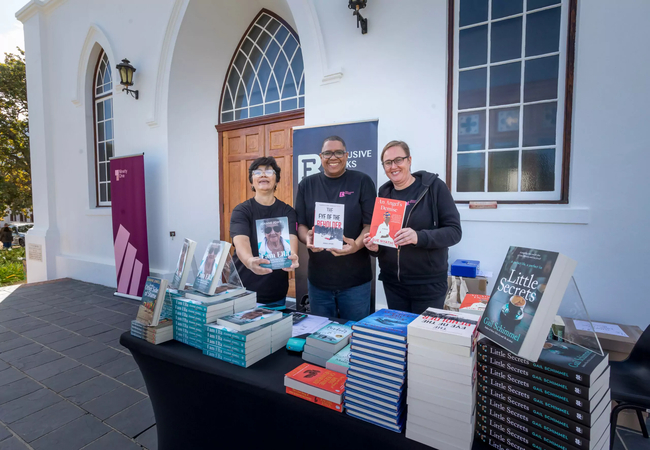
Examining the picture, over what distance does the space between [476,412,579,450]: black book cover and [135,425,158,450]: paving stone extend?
2.02m

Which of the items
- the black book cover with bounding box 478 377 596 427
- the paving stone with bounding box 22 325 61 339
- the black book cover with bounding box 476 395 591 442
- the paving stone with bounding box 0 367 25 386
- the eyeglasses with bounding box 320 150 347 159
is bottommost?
the paving stone with bounding box 22 325 61 339

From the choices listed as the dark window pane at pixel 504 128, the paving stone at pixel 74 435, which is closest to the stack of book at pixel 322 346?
the paving stone at pixel 74 435

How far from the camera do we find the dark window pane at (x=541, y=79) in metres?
2.77

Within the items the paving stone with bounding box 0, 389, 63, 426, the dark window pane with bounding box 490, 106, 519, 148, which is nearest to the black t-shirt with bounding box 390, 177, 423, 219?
the dark window pane with bounding box 490, 106, 519, 148

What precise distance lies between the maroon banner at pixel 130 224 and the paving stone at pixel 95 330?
1167 mm

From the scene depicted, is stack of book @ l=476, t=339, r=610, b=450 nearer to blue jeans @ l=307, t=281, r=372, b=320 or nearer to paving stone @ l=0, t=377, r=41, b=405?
blue jeans @ l=307, t=281, r=372, b=320

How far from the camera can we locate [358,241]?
198cm

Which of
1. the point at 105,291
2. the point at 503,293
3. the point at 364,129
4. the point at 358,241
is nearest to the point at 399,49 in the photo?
the point at 364,129

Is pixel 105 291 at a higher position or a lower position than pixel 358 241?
lower

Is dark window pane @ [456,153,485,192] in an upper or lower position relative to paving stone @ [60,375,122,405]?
upper

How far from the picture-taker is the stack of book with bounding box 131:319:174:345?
145cm

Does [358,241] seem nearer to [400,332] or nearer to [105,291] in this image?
[400,332]

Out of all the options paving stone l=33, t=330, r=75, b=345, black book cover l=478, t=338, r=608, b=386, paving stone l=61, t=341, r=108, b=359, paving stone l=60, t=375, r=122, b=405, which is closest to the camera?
black book cover l=478, t=338, r=608, b=386

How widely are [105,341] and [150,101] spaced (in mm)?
3732
